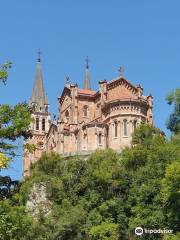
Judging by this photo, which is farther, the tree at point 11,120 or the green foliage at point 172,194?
the green foliage at point 172,194

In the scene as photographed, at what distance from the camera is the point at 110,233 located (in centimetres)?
4281

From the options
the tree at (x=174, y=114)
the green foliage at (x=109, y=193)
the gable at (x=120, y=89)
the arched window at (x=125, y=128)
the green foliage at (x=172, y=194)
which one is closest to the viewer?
the green foliage at (x=172, y=194)

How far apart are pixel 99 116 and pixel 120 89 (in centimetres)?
447

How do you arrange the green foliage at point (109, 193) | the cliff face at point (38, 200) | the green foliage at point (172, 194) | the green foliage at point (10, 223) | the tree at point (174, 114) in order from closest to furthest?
the green foliage at point (10, 223) < the green foliage at point (172, 194) < the green foliage at point (109, 193) < the cliff face at point (38, 200) < the tree at point (174, 114)

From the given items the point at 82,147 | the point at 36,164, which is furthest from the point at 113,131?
the point at 36,164

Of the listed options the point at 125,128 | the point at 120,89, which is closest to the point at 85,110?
the point at 120,89

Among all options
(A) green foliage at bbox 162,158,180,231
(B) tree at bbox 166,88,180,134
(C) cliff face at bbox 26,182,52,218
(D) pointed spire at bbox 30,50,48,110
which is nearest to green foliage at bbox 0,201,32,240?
(A) green foliage at bbox 162,158,180,231

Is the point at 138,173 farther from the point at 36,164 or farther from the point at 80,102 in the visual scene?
the point at 80,102

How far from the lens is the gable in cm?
7362

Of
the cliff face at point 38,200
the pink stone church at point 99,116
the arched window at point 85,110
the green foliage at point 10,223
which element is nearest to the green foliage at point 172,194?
the cliff face at point 38,200

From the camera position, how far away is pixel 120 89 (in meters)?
74.2

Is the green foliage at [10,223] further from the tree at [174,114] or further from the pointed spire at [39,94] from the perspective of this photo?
the pointed spire at [39,94]

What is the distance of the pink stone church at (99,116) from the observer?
224 feet

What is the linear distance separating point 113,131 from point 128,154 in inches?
813
